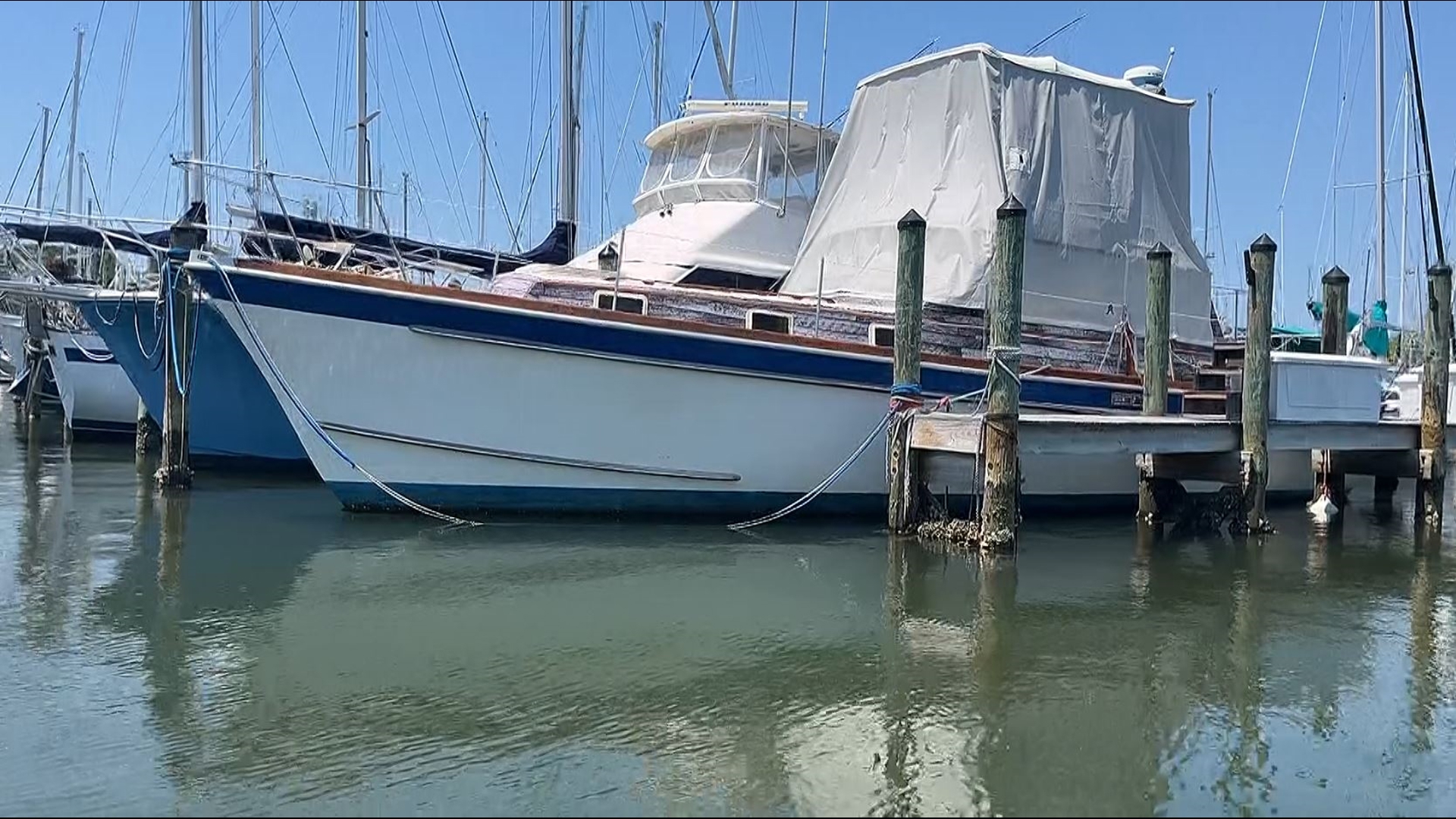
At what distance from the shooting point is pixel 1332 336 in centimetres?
1327

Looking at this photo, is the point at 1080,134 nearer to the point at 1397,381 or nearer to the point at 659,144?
the point at 659,144

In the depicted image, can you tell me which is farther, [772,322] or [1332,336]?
[1332,336]

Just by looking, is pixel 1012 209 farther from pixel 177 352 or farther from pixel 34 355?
pixel 34 355

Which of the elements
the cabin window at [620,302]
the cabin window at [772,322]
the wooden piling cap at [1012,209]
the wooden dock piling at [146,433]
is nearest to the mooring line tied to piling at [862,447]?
the cabin window at [772,322]

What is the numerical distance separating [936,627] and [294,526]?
659cm

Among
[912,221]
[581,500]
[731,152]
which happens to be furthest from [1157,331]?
[581,500]

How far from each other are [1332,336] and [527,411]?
981 cm

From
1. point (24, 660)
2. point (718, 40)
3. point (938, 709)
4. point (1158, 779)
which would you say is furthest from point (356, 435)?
point (718, 40)

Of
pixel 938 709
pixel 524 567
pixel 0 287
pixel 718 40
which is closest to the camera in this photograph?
pixel 938 709

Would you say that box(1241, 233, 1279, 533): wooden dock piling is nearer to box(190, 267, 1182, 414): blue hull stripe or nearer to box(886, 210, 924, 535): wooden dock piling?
box(886, 210, 924, 535): wooden dock piling

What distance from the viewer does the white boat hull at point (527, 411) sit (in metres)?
9.59

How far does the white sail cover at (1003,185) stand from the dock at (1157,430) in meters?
0.87

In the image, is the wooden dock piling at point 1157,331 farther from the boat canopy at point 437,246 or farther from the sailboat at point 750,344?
the boat canopy at point 437,246

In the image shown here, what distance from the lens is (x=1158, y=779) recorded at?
436 centimetres
